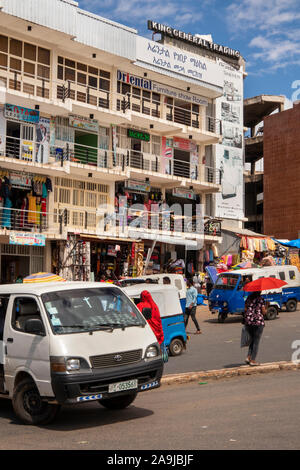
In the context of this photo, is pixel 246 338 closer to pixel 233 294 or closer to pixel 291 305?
pixel 233 294

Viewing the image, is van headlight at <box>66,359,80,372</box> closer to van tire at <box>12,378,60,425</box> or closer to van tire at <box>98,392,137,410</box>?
van tire at <box>12,378,60,425</box>

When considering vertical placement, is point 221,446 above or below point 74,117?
below

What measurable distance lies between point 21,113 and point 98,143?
5.26 m

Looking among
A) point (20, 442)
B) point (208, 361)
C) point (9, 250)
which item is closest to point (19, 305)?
point (20, 442)

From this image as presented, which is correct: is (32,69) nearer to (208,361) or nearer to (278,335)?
(278,335)

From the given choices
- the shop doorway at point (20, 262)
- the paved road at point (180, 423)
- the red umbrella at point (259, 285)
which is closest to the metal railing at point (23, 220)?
the shop doorway at point (20, 262)

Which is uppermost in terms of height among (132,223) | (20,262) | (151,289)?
(132,223)

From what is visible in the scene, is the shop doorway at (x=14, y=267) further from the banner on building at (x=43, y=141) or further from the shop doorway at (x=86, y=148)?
the shop doorway at (x=86, y=148)

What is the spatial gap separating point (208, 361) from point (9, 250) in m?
17.5

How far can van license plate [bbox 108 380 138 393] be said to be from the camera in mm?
7957

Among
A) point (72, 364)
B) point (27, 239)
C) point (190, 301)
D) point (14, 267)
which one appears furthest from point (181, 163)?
point (72, 364)

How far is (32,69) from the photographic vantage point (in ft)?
103

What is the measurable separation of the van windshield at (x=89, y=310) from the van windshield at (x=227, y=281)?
1677 cm

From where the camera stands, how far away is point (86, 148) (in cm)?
3397
